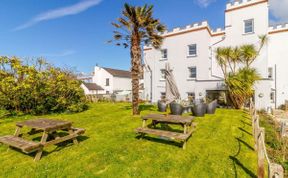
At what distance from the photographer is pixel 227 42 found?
18.8 m

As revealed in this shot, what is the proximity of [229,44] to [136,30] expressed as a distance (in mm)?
12797

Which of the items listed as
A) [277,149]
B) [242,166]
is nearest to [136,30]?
[242,166]

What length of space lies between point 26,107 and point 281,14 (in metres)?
31.2

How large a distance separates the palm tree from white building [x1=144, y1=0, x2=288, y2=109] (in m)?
9.58

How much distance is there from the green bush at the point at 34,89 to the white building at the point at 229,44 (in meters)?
12.5

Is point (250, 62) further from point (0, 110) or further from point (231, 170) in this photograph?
point (0, 110)

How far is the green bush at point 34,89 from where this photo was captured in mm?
11414

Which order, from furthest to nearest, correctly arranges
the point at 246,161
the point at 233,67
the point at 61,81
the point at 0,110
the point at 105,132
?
the point at 233,67 → the point at 61,81 → the point at 0,110 → the point at 105,132 → the point at 246,161

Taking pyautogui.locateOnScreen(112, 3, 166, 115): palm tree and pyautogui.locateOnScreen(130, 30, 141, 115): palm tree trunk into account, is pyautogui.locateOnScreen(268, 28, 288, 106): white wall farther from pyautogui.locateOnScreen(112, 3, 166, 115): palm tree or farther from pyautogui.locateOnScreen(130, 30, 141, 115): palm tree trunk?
pyautogui.locateOnScreen(130, 30, 141, 115): palm tree trunk

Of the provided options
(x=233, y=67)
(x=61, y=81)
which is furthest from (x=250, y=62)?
(x=61, y=81)

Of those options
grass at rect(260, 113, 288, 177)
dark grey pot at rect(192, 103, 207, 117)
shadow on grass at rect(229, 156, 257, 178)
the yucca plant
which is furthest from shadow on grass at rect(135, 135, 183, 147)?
the yucca plant

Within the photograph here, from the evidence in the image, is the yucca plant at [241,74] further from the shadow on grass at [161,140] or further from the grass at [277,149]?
the shadow on grass at [161,140]

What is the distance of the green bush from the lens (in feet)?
37.4

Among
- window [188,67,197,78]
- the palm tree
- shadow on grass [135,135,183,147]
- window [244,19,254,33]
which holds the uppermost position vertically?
window [244,19,254,33]
